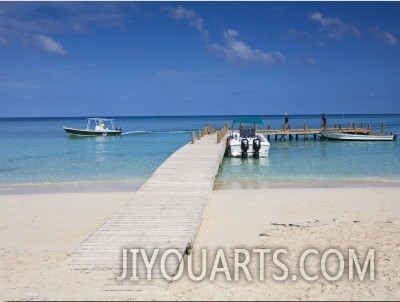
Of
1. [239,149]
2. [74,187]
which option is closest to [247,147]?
[239,149]

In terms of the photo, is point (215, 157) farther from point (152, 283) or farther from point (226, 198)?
point (152, 283)

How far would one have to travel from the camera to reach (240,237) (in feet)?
30.1

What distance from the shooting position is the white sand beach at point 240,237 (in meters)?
6.20

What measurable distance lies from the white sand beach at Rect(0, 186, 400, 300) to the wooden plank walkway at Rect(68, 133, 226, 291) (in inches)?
11.3

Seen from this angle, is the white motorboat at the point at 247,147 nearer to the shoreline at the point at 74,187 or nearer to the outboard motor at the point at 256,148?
the outboard motor at the point at 256,148

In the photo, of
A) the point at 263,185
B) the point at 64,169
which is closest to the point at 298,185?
the point at 263,185

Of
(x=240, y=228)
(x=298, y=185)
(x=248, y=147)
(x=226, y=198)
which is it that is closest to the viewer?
(x=240, y=228)

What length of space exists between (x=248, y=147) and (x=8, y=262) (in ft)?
63.4

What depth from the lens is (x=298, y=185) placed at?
54.4 feet

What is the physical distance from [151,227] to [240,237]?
1925 millimetres

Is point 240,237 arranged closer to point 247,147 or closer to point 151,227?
point 151,227

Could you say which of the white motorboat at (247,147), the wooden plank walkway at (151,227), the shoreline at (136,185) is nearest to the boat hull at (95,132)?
the white motorboat at (247,147)

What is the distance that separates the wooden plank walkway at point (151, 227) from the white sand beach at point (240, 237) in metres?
0.29

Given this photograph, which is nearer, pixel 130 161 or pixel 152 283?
pixel 152 283
